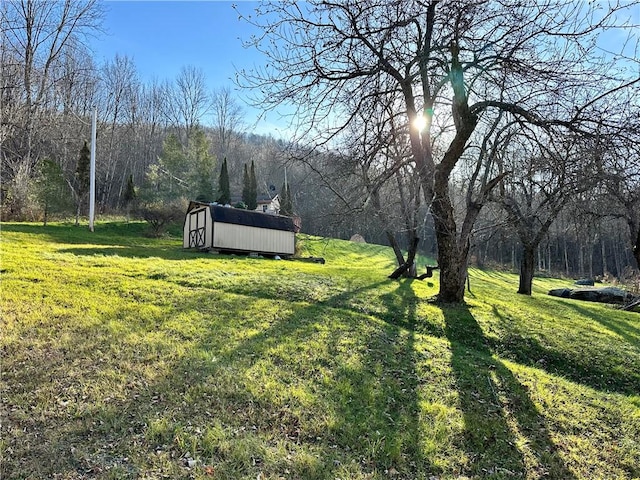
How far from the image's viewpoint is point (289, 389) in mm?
4434

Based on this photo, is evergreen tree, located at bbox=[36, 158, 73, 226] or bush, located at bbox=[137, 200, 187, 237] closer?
evergreen tree, located at bbox=[36, 158, 73, 226]

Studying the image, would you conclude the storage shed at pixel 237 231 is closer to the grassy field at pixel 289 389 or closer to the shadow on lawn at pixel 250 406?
the grassy field at pixel 289 389

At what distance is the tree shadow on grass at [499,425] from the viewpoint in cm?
366

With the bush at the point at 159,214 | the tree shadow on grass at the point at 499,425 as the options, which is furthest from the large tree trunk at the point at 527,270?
the bush at the point at 159,214

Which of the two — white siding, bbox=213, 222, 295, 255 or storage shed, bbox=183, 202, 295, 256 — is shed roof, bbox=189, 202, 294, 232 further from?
white siding, bbox=213, 222, 295, 255

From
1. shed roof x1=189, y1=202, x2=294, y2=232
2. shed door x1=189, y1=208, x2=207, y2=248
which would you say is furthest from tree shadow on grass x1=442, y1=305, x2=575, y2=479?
shed door x1=189, y1=208, x2=207, y2=248

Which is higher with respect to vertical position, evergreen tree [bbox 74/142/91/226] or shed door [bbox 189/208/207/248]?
evergreen tree [bbox 74/142/91/226]

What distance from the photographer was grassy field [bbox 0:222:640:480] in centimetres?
327

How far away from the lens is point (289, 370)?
4918 mm

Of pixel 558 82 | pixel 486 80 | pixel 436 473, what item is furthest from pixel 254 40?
pixel 436 473

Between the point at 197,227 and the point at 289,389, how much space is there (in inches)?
708

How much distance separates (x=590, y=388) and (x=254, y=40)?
724cm

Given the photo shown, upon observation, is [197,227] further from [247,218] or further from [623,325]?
[623,325]

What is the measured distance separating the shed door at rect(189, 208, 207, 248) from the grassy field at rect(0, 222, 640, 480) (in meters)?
11.9
